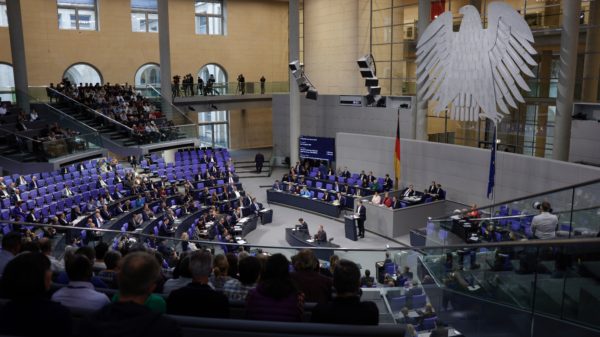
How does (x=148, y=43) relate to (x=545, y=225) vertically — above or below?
above

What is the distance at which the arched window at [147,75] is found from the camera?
101 feet

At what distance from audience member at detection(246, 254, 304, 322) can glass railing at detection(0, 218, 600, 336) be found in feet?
6.18

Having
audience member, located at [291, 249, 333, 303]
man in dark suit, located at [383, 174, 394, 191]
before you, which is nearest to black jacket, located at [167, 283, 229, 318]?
audience member, located at [291, 249, 333, 303]

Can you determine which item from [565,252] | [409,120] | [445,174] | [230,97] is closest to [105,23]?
[230,97]

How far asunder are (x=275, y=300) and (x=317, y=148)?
21.9 metres

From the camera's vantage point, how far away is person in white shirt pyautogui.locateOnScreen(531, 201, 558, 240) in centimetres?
728

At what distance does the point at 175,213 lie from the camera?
17641 mm

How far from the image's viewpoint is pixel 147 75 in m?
31.1

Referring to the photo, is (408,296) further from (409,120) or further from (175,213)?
(409,120)

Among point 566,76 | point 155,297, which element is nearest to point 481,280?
point 155,297

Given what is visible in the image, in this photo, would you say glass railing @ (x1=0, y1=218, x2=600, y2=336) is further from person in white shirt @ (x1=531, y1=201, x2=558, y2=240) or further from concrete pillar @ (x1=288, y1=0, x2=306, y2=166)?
concrete pillar @ (x1=288, y1=0, x2=306, y2=166)

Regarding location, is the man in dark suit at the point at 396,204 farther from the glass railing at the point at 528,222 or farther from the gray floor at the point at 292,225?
the glass railing at the point at 528,222

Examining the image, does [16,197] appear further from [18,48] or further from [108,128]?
[18,48]

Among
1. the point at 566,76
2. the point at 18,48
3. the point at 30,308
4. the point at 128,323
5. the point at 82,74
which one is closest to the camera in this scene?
the point at 128,323
